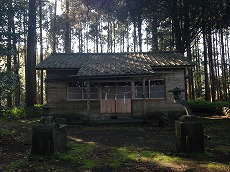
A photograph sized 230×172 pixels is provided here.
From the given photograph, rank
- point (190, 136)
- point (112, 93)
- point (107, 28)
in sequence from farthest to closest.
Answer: point (107, 28)
point (112, 93)
point (190, 136)

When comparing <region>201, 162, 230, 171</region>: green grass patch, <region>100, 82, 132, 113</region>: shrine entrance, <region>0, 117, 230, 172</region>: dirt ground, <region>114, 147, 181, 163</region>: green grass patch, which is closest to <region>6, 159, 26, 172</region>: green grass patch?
<region>0, 117, 230, 172</region>: dirt ground

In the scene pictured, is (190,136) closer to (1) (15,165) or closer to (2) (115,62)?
(1) (15,165)

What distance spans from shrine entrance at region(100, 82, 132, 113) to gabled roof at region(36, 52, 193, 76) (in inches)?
58.1

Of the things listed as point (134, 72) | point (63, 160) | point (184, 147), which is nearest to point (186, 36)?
point (134, 72)

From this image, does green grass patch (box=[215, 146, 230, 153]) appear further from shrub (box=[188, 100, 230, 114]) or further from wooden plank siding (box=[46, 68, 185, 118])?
shrub (box=[188, 100, 230, 114])

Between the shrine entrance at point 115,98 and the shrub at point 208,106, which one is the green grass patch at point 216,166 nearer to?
the shrine entrance at point 115,98

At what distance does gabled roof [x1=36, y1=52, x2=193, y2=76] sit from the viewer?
1574 centimetres

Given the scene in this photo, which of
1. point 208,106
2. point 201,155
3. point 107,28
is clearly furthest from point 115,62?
point 107,28

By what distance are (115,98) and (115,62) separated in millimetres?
3034

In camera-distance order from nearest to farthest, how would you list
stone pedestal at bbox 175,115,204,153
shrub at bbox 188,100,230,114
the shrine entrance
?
stone pedestal at bbox 175,115,204,153, the shrine entrance, shrub at bbox 188,100,230,114

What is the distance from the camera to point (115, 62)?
1825 centimetres

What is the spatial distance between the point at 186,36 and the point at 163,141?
16756mm

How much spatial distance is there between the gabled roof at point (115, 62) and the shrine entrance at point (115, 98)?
4.84 ft

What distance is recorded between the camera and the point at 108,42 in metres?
39.4
